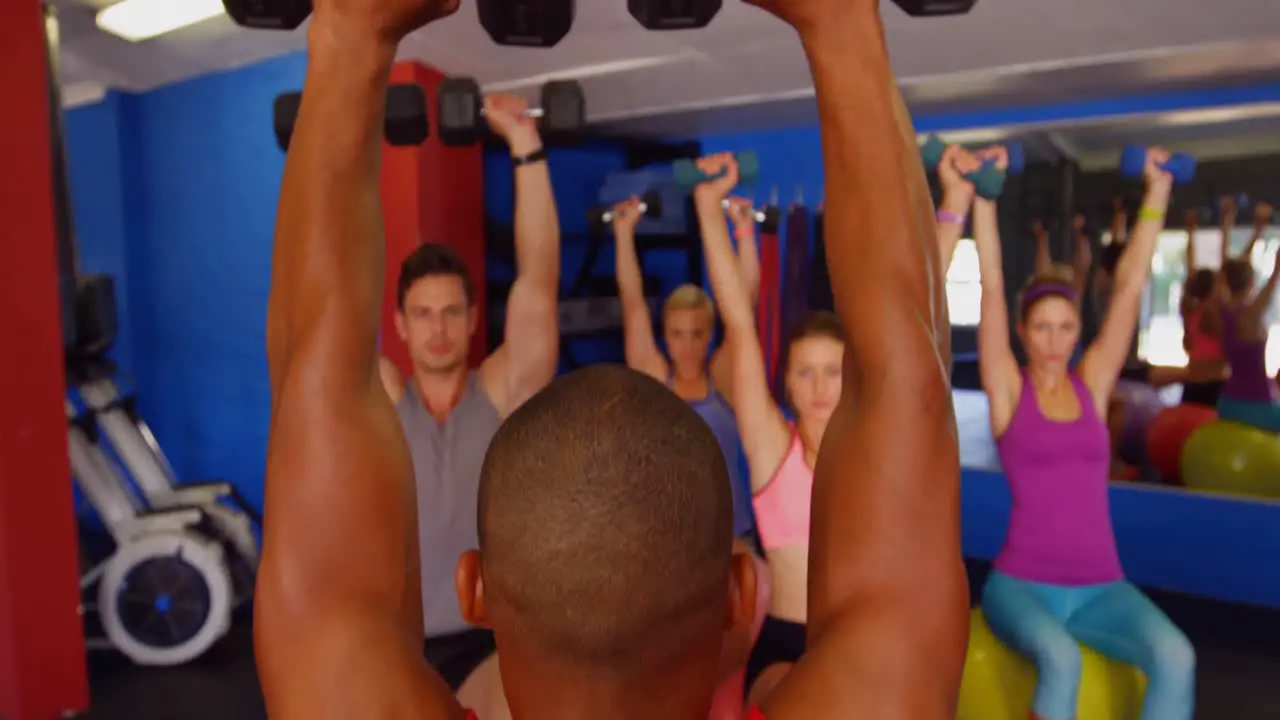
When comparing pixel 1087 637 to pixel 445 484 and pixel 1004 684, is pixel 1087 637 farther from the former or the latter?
pixel 445 484

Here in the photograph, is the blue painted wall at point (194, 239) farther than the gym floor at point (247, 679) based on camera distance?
Yes

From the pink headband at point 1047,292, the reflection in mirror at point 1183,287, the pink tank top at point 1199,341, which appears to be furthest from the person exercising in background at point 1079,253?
the pink headband at point 1047,292

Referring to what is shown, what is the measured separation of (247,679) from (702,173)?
2.02 m

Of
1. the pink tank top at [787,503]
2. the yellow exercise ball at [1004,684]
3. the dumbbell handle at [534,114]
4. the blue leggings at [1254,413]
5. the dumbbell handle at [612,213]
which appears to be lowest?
the yellow exercise ball at [1004,684]

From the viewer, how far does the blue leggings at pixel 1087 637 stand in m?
1.73

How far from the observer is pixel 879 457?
498 millimetres

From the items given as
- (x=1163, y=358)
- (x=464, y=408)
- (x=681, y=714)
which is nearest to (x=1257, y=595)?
(x=1163, y=358)

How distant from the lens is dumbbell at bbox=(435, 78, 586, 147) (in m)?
1.53

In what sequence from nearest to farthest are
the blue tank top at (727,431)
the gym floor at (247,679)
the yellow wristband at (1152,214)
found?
1. the yellow wristband at (1152,214)
2. the blue tank top at (727,431)
3. the gym floor at (247,679)

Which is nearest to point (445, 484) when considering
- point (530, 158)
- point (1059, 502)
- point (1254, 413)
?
point (530, 158)

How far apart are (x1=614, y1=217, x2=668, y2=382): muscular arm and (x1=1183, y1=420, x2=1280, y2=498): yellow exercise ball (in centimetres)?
223

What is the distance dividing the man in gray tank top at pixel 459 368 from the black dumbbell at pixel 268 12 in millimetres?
753

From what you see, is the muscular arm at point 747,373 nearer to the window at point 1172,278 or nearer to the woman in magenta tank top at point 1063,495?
the woman in magenta tank top at point 1063,495

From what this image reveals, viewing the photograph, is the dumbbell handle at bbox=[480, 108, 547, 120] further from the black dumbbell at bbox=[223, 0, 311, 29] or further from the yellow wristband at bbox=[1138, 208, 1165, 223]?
the yellow wristband at bbox=[1138, 208, 1165, 223]
